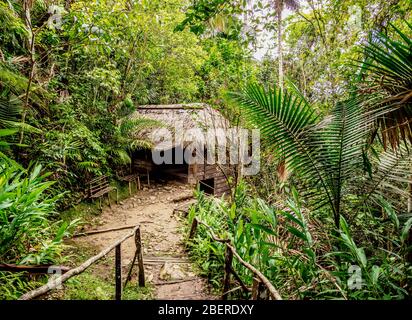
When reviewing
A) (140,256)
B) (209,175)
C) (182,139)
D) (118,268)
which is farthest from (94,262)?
(209,175)

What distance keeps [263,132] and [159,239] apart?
4094 millimetres

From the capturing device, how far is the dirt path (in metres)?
3.87

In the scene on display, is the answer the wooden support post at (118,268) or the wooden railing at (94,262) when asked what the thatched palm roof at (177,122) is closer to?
the wooden railing at (94,262)

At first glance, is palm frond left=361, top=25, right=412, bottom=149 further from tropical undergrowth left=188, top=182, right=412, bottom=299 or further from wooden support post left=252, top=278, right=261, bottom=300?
wooden support post left=252, top=278, right=261, bottom=300

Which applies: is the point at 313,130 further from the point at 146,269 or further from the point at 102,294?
the point at 146,269

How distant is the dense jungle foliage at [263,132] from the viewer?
224 centimetres

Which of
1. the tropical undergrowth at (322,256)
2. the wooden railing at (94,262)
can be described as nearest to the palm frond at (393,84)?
the tropical undergrowth at (322,256)

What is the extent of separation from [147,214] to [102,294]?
4.50m

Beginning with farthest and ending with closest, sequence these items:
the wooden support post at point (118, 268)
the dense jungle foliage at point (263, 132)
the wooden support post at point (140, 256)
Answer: the wooden support post at point (140, 256)
the wooden support post at point (118, 268)
the dense jungle foliage at point (263, 132)

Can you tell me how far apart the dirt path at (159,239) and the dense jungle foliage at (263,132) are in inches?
14.8

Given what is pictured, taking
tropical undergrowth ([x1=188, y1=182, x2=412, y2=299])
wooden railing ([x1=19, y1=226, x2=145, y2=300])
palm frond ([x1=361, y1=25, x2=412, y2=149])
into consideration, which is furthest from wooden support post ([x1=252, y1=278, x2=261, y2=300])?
palm frond ([x1=361, y1=25, x2=412, y2=149])

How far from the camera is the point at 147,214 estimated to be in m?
7.71

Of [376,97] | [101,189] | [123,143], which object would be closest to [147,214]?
[101,189]

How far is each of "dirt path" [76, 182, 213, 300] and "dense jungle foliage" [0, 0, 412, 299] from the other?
1.23ft
